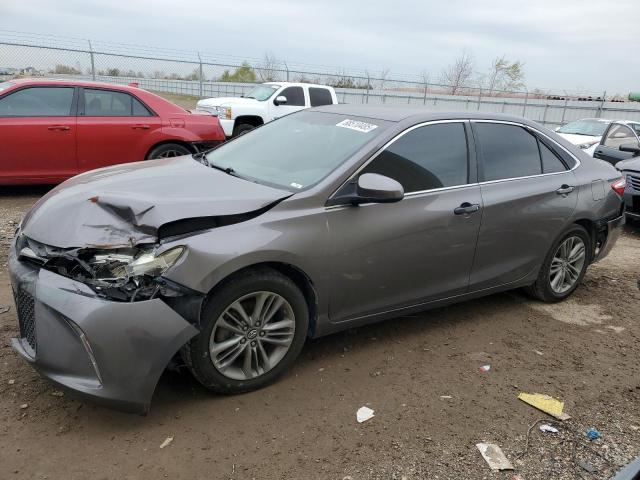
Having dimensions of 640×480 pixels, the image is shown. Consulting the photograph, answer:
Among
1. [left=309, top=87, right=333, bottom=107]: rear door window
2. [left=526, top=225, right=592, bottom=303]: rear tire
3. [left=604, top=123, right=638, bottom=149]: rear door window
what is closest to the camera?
[left=526, top=225, right=592, bottom=303]: rear tire

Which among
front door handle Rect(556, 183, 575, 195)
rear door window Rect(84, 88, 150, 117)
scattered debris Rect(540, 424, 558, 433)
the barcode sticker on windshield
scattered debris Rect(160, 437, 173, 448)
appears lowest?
scattered debris Rect(540, 424, 558, 433)

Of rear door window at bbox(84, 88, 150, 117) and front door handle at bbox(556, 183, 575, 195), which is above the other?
rear door window at bbox(84, 88, 150, 117)

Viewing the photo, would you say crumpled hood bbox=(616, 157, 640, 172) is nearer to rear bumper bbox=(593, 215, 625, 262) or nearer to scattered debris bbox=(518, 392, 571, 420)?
rear bumper bbox=(593, 215, 625, 262)

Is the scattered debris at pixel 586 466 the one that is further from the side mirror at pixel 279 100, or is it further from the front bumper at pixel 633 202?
the side mirror at pixel 279 100

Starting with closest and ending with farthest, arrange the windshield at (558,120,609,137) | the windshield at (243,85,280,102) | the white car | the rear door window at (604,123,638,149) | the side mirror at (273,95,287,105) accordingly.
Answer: the rear door window at (604,123,638,149) → the white car → the windshield at (558,120,609,137) → the side mirror at (273,95,287,105) → the windshield at (243,85,280,102)

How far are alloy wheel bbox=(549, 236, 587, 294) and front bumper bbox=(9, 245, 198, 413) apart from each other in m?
3.36

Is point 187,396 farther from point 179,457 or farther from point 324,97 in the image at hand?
point 324,97

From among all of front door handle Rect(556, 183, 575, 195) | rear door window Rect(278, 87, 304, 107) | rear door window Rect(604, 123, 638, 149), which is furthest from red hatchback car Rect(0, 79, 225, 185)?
rear door window Rect(604, 123, 638, 149)

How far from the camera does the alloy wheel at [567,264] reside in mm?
4688

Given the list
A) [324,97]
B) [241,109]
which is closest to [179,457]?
[241,109]

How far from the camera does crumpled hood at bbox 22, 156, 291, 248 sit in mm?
2865

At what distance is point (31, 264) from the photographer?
9.59ft

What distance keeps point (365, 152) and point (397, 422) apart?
5.39ft

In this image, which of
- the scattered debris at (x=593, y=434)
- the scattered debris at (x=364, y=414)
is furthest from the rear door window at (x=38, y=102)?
the scattered debris at (x=593, y=434)
